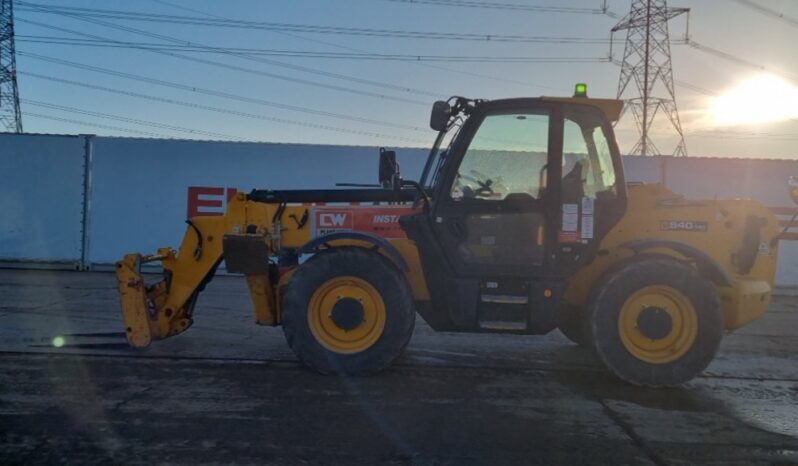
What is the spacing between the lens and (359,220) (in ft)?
21.3

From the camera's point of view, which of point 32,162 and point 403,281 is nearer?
point 403,281

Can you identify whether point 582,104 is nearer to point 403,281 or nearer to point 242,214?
point 403,281

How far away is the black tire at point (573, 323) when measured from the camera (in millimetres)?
6215

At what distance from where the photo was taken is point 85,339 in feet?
23.1

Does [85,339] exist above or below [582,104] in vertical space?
below

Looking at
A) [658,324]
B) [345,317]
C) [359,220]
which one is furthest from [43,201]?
[658,324]

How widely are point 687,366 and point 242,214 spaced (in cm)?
422

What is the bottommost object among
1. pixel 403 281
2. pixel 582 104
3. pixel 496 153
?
pixel 403 281

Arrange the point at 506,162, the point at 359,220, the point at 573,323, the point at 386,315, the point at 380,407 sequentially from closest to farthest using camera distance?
the point at 380,407
the point at 386,315
the point at 506,162
the point at 359,220
the point at 573,323

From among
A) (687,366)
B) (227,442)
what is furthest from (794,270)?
(227,442)

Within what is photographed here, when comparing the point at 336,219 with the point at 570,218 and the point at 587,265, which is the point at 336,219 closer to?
the point at 570,218

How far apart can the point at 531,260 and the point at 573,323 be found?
138 cm

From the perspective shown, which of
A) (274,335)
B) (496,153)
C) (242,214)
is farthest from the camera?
(274,335)

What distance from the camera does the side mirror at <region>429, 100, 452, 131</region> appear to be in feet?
18.5
